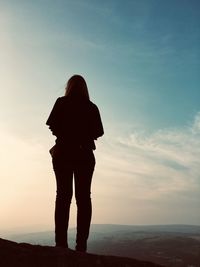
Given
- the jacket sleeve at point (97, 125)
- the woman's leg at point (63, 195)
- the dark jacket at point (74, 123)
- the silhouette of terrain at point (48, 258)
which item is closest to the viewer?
the silhouette of terrain at point (48, 258)

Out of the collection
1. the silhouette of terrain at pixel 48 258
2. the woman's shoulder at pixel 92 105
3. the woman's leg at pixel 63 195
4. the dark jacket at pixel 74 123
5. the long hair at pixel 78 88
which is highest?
the long hair at pixel 78 88

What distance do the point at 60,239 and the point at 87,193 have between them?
936 mm

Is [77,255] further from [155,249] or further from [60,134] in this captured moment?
[155,249]

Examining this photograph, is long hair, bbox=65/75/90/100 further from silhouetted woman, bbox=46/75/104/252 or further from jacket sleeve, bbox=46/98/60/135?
jacket sleeve, bbox=46/98/60/135

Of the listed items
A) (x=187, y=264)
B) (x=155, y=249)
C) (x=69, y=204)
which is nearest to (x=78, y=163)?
(x=69, y=204)

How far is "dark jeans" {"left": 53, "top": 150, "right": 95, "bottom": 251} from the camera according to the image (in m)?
6.83

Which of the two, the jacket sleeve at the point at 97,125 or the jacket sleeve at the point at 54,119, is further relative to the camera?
the jacket sleeve at the point at 97,125

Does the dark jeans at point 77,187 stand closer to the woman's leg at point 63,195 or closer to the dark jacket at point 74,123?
the woman's leg at point 63,195

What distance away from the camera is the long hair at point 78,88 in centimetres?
733

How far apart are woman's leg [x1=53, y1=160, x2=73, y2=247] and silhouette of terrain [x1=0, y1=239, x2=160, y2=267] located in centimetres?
85

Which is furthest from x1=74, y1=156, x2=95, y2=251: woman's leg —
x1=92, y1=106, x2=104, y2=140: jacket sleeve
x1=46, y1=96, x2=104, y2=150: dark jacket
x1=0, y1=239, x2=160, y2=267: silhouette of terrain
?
x1=0, y1=239, x2=160, y2=267: silhouette of terrain

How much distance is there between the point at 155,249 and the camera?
163000 millimetres

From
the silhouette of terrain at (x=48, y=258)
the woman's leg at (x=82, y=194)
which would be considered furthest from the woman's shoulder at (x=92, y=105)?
the silhouette of terrain at (x=48, y=258)

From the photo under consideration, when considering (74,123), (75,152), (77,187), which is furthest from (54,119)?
(77,187)
